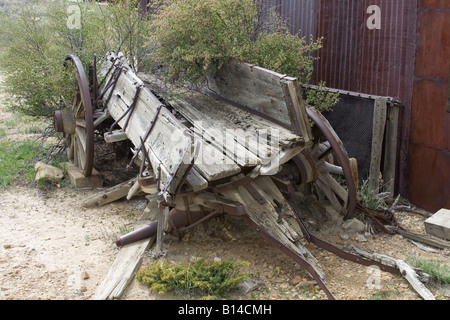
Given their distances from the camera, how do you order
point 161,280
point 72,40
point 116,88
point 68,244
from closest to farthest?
point 161,280 → point 68,244 → point 116,88 → point 72,40

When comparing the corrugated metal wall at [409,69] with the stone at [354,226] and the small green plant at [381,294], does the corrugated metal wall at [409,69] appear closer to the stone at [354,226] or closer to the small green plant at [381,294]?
the stone at [354,226]

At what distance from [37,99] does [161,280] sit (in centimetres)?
398

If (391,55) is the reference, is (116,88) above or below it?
below

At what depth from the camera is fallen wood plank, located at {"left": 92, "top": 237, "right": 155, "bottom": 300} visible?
3367 mm

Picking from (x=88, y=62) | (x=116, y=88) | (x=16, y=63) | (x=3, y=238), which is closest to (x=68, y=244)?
(x=3, y=238)

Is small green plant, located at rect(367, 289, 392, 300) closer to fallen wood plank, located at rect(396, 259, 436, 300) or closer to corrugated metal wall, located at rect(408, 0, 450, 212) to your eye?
fallen wood plank, located at rect(396, 259, 436, 300)

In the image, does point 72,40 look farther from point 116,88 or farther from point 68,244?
point 68,244

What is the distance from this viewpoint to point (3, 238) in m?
4.37

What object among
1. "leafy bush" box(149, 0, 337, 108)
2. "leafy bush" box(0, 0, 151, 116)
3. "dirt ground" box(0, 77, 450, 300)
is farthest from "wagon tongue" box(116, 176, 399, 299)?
"leafy bush" box(0, 0, 151, 116)

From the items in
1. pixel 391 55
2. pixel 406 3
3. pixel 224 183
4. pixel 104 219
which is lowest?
pixel 104 219

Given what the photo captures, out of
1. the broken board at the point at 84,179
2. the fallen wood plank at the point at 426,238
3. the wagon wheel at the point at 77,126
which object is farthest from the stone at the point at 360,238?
the broken board at the point at 84,179

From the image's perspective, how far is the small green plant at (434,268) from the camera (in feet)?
11.3

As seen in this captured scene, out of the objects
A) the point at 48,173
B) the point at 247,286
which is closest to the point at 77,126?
the point at 48,173

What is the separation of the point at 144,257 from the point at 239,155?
3.76 feet
